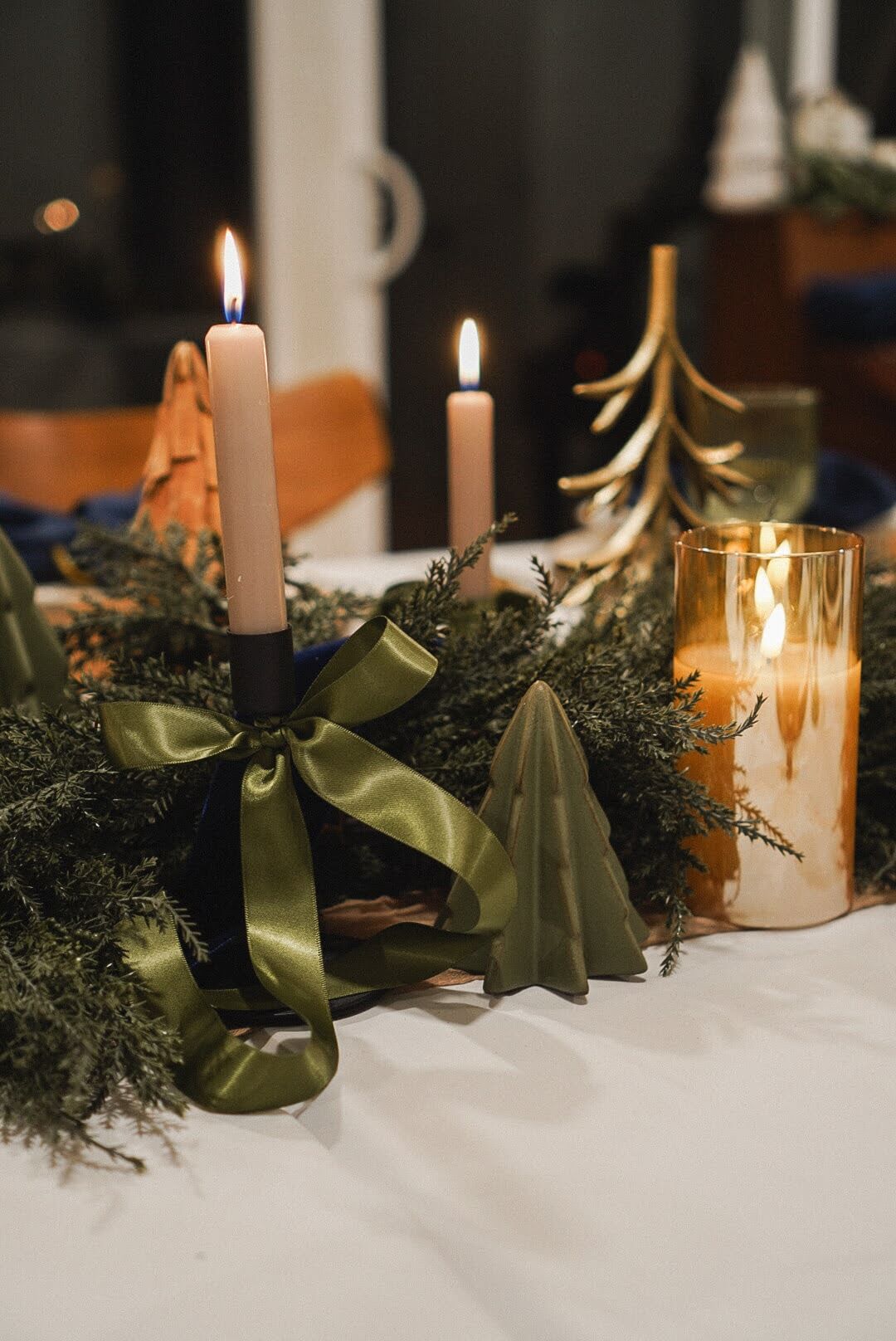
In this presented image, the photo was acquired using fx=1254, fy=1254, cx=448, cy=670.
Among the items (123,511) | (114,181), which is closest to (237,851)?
(123,511)

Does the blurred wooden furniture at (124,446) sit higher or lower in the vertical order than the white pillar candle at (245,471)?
lower

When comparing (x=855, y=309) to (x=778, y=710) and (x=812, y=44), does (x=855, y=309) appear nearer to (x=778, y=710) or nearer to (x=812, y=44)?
(x=812, y=44)

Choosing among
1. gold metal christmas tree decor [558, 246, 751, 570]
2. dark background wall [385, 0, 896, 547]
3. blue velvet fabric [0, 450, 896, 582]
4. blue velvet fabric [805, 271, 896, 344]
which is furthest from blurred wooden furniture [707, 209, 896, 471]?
gold metal christmas tree decor [558, 246, 751, 570]

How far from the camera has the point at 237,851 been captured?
55 centimetres

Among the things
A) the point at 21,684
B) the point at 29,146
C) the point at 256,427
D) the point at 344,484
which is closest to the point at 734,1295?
the point at 256,427

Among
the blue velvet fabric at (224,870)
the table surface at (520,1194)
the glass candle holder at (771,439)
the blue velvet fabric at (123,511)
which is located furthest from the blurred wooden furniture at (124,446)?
the table surface at (520,1194)

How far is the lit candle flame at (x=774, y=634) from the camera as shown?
1.79 feet

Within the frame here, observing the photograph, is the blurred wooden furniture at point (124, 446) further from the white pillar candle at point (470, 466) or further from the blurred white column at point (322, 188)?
the blurred white column at point (322, 188)

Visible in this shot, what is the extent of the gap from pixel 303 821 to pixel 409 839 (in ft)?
0.16

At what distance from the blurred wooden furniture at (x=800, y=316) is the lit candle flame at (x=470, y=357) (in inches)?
109

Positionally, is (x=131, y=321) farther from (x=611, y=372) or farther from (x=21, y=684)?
(x=21, y=684)

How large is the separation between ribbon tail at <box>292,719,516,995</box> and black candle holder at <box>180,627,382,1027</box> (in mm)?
18

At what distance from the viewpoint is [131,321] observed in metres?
3.12

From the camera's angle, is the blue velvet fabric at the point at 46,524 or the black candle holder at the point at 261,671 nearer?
the black candle holder at the point at 261,671
